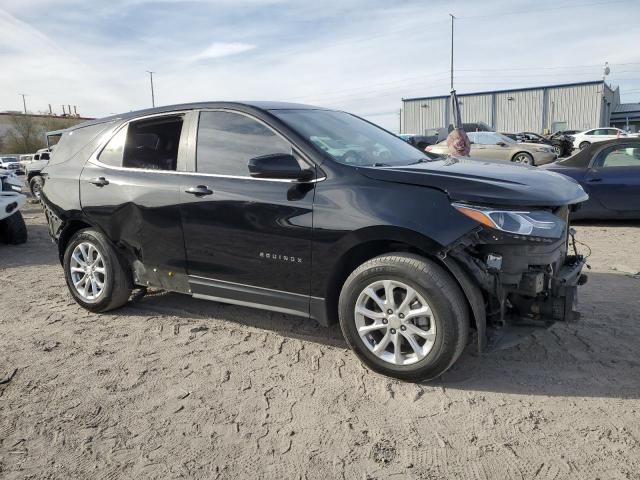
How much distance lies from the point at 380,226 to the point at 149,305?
274 cm

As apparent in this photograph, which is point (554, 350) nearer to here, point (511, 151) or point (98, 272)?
point (98, 272)

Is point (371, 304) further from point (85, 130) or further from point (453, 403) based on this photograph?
point (85, 130)

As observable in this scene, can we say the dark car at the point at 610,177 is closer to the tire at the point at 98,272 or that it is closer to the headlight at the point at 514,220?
the headlight at the point at 514,220

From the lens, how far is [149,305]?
4840mm

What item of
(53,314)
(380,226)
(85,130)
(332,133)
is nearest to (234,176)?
(332,133)

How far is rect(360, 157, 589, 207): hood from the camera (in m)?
2.94

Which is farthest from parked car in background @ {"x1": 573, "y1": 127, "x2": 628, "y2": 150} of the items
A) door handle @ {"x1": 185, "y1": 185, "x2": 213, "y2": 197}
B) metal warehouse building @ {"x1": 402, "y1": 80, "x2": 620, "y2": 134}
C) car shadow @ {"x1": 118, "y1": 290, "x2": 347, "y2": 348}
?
door handle @ {"x1": 185, "y1": 185, "x2": 213, "y2": 197}

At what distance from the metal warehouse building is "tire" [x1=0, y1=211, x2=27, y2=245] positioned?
50015 millimetres

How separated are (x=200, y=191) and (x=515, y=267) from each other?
2.23 metres

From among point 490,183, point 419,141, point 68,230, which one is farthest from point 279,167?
point 419,141

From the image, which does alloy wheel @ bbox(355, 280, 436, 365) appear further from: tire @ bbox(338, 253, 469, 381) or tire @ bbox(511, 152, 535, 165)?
tire @ bbox(511, 152, 535, 165)

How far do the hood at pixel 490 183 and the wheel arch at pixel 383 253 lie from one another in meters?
0.32

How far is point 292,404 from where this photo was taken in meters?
3.01

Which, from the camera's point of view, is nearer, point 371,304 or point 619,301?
point 371,304
